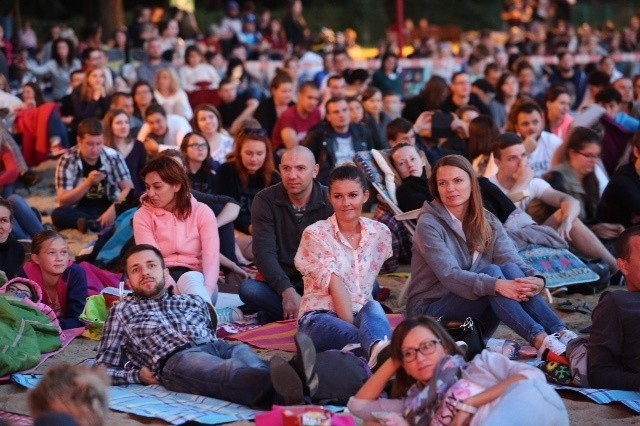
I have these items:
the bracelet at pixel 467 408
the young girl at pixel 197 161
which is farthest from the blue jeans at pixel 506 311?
the young girl at pixel 197 161

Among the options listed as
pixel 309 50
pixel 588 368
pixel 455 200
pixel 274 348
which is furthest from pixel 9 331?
pixel 309 50

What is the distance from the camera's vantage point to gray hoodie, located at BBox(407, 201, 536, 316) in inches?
278

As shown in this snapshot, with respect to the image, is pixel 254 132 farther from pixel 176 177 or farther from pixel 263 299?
pixel 263 299

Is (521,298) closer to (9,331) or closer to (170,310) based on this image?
(170,310)

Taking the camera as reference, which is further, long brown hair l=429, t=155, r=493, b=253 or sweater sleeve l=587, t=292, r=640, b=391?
long brown hair l=429, t=155, r=493, b=253

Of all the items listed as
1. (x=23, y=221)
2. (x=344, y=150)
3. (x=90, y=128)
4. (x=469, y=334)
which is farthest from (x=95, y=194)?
(x=469, y=334)

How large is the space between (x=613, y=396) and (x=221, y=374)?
6.05ft

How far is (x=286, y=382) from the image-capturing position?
5961mm

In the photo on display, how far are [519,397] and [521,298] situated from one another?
1.61 m

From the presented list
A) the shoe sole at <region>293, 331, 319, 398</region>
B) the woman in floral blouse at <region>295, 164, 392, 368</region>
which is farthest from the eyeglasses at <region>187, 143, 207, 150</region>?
the shoe sole at <region>293, 331, 319, 398</region>

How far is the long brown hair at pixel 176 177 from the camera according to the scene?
26.3 ft

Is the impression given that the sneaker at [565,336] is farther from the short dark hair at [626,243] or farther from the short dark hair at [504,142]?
the short dark hair at [504,142]

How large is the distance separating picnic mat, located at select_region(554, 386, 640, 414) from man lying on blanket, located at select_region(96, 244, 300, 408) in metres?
1.54

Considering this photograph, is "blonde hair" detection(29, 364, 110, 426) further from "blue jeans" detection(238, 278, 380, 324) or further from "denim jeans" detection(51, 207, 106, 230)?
"denim jeans" detection(51, 207, 106, 230)
